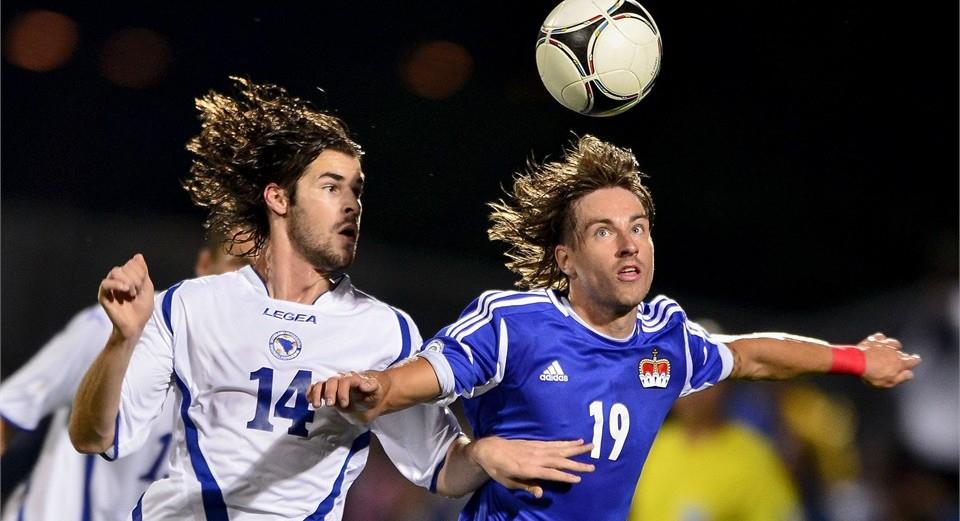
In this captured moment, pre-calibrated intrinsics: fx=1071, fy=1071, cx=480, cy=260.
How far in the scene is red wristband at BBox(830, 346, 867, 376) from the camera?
3461 mm

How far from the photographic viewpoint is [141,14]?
7.57m

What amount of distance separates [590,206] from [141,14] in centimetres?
529

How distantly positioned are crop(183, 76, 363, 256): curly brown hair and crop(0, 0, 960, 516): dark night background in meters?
3.35

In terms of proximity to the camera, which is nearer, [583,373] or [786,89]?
[583,373]

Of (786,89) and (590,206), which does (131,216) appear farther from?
(786,89)

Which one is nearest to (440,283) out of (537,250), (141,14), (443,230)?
(443,230)

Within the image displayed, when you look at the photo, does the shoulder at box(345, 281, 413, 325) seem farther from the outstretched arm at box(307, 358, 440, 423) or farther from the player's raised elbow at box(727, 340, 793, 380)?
the player's raised elbow at box(727, 340, 793, 380)

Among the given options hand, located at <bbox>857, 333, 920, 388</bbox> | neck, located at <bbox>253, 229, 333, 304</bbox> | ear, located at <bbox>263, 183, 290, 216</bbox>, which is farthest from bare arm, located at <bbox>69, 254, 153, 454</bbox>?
hand, located at <bbox>857, 333, 920, 388</bbox>

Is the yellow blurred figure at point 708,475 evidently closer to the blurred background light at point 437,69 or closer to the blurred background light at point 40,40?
the blurred background light at point 437,69

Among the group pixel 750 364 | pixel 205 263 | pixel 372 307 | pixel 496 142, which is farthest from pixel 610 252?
pixel 496 142

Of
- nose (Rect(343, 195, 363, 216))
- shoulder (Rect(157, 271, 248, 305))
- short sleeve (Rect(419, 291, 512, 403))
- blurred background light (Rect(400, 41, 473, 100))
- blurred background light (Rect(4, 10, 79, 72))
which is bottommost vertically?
shoulder (Rect(157, 271, 248, 305))

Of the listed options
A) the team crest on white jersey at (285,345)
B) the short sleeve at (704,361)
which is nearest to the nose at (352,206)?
the team crest on white jersey at (285,345)

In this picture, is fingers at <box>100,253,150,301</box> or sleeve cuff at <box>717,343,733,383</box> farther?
sleeve cuff at <box>717,343,733,383</box>

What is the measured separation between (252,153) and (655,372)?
1504mm
